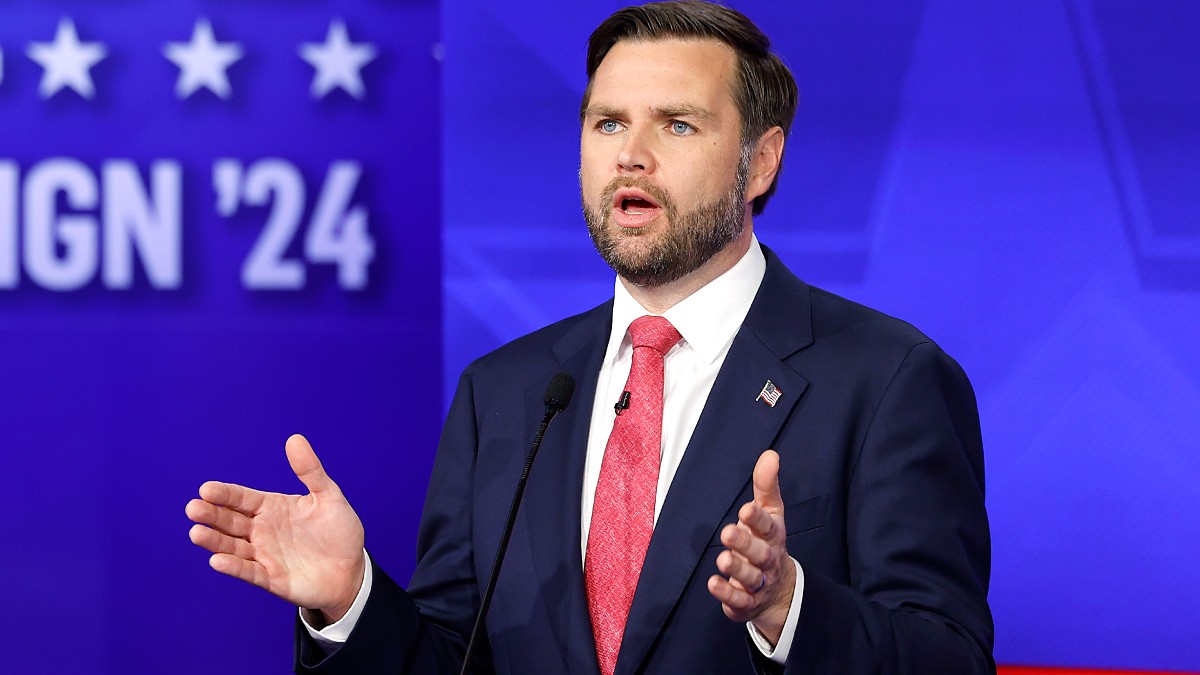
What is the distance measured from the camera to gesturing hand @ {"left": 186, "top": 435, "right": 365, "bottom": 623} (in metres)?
1.69

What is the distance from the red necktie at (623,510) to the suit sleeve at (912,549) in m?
0.28

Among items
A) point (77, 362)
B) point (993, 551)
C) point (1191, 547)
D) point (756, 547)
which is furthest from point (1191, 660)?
Answer: point (77, 362)

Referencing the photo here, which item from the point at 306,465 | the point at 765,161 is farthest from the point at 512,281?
the point at 306,465

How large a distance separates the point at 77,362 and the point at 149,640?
2.33 ft

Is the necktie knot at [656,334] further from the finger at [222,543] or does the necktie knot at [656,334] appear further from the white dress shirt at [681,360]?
the finger at [222,543]

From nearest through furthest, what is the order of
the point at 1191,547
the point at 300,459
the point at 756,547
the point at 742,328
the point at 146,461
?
the point at 756,547, the point at 300,459, the point at 742,328, the point at 1191,547, the point at 146,461

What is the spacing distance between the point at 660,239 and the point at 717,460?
364 millimetres

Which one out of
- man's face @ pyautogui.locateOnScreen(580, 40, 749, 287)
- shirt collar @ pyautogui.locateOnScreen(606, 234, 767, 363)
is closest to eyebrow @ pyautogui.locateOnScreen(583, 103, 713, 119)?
man's face @ pyautogui.locateOnScreen(580, 40, 749, 287)

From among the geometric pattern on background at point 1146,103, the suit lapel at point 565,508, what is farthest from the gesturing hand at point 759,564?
the geometric pattern on background at point 1146,103

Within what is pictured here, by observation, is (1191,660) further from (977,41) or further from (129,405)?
(129,405)

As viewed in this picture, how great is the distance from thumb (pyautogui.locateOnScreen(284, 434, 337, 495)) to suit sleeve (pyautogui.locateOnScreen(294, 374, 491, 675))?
149 millimetres

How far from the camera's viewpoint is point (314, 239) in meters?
3.31

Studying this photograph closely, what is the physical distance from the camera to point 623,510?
1.87 meters

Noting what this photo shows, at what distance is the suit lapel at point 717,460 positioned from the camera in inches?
69.7
